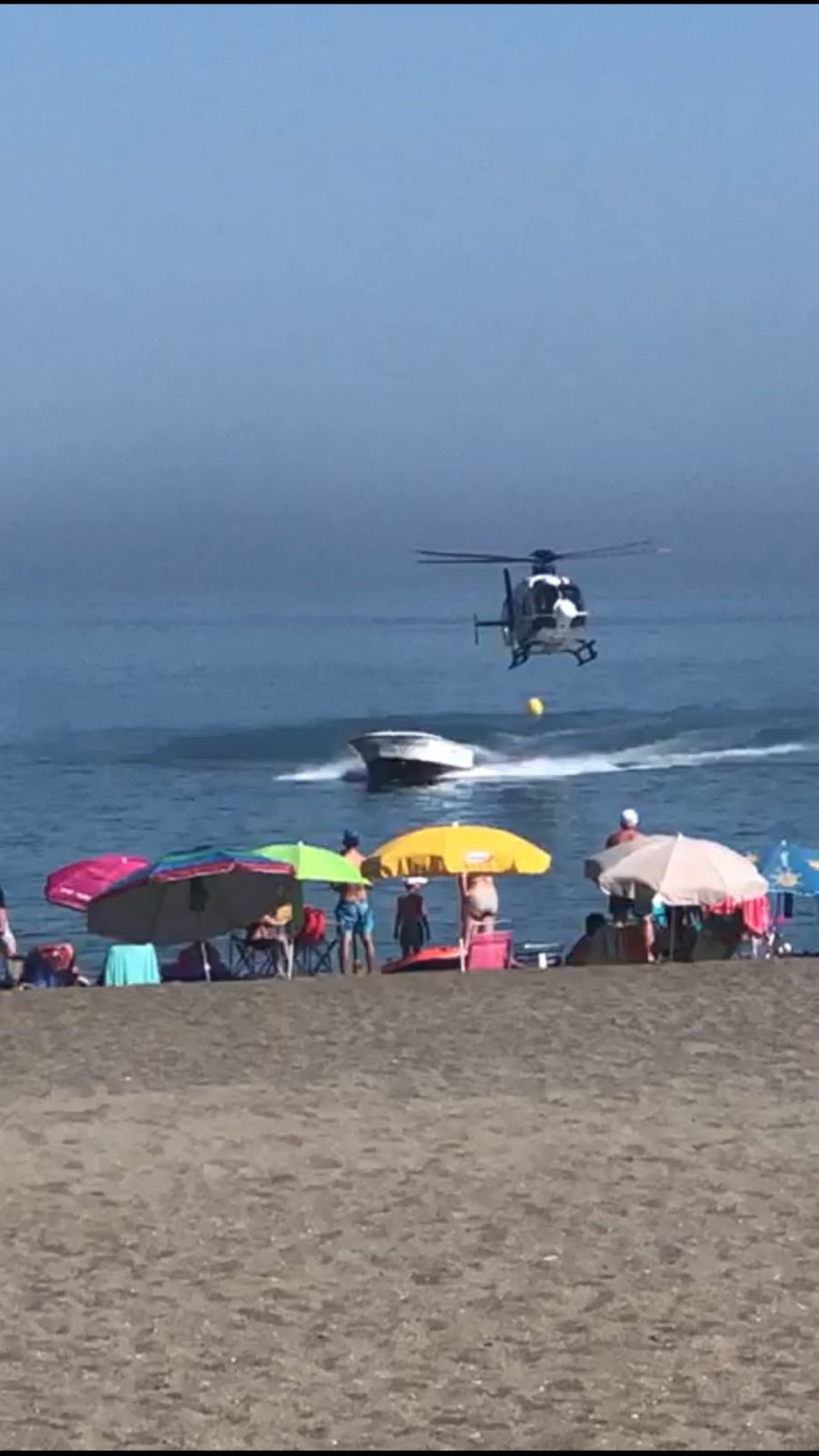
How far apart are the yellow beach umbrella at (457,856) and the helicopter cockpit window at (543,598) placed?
167ft

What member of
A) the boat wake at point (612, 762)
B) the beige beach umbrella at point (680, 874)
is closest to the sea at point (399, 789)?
the boat wake at point (612, 762)

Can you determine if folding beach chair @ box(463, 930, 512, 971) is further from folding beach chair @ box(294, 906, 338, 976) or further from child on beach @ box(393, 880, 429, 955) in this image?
child on beach @ box(393, 880, 429, 955)

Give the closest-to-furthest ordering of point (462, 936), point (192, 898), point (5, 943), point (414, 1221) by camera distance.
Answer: point (414, 1221) < point (192, 898) < point (462, 936) < point (5, 943)

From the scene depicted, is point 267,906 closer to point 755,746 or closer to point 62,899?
point 62,899

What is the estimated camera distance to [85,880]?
21766mm

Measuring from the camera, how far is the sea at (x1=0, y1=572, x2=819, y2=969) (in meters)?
50.7

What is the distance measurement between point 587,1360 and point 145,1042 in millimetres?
6251

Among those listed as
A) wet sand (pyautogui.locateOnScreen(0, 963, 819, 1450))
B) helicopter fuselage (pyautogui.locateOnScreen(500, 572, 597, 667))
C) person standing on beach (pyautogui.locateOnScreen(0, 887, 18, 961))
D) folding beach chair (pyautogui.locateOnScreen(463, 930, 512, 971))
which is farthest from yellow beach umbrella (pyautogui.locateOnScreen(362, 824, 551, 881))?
helicopter fuselage (pyautogui.locateOnScreen(500, 572, 597, 667))

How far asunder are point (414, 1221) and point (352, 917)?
10265 millimetres

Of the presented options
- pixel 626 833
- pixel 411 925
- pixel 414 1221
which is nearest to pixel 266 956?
pixel 411 925

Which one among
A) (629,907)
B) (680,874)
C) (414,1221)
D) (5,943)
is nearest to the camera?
(414,1221)

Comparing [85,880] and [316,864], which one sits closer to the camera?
[316,864]

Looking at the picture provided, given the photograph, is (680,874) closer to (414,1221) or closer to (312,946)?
(312,946)

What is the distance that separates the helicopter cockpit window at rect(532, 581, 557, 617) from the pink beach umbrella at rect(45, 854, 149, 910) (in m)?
49.0
